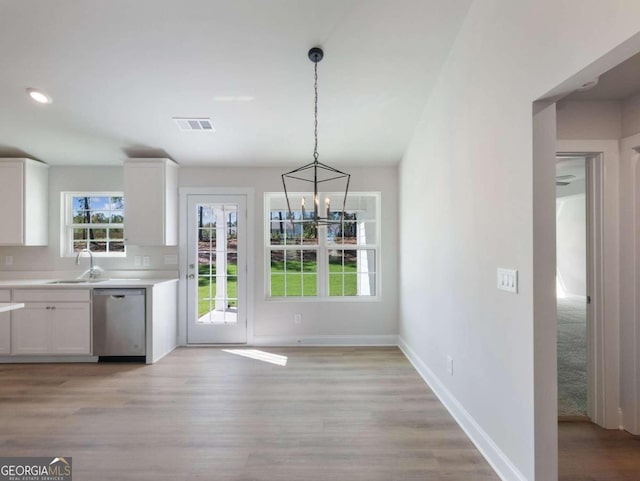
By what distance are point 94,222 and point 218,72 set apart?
298cm

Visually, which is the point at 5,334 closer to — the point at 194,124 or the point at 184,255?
the point at 184,255

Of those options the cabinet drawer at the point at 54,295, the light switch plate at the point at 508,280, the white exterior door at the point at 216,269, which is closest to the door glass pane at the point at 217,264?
the white exterior door at the point at 216,269

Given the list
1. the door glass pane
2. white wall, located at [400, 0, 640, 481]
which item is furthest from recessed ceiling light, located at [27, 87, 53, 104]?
white wall, located at [400, 0, 640, 481]

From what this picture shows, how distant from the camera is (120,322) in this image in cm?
369

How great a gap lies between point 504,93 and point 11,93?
13.2 feet

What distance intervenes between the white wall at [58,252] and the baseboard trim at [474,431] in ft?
11.0

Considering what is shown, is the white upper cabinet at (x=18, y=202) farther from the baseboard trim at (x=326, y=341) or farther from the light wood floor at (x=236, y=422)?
the baseboard trim at (x=326, y=341)

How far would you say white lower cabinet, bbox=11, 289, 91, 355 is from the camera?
368 cm

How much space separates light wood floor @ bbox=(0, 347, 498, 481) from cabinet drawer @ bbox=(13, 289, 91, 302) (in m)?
0.73

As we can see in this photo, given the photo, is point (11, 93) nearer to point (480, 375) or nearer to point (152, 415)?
point (152, 415)

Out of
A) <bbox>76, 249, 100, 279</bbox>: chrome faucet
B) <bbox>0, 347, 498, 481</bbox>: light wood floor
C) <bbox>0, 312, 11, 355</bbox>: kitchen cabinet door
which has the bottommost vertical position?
<bbox>0, 347, 498, 481</bbox>: light wood floor

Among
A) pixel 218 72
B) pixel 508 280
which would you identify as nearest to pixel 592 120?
pixel 508 280

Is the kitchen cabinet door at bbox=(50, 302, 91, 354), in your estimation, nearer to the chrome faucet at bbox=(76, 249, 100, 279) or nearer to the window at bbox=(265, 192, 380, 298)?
the chrome faucet at bbox=(76, 249, 100, 279)

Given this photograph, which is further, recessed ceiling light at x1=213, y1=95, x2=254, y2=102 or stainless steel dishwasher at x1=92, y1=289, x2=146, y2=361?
stainless steel dishwasher at x1=92, y1=289, x2=146, y2=361
